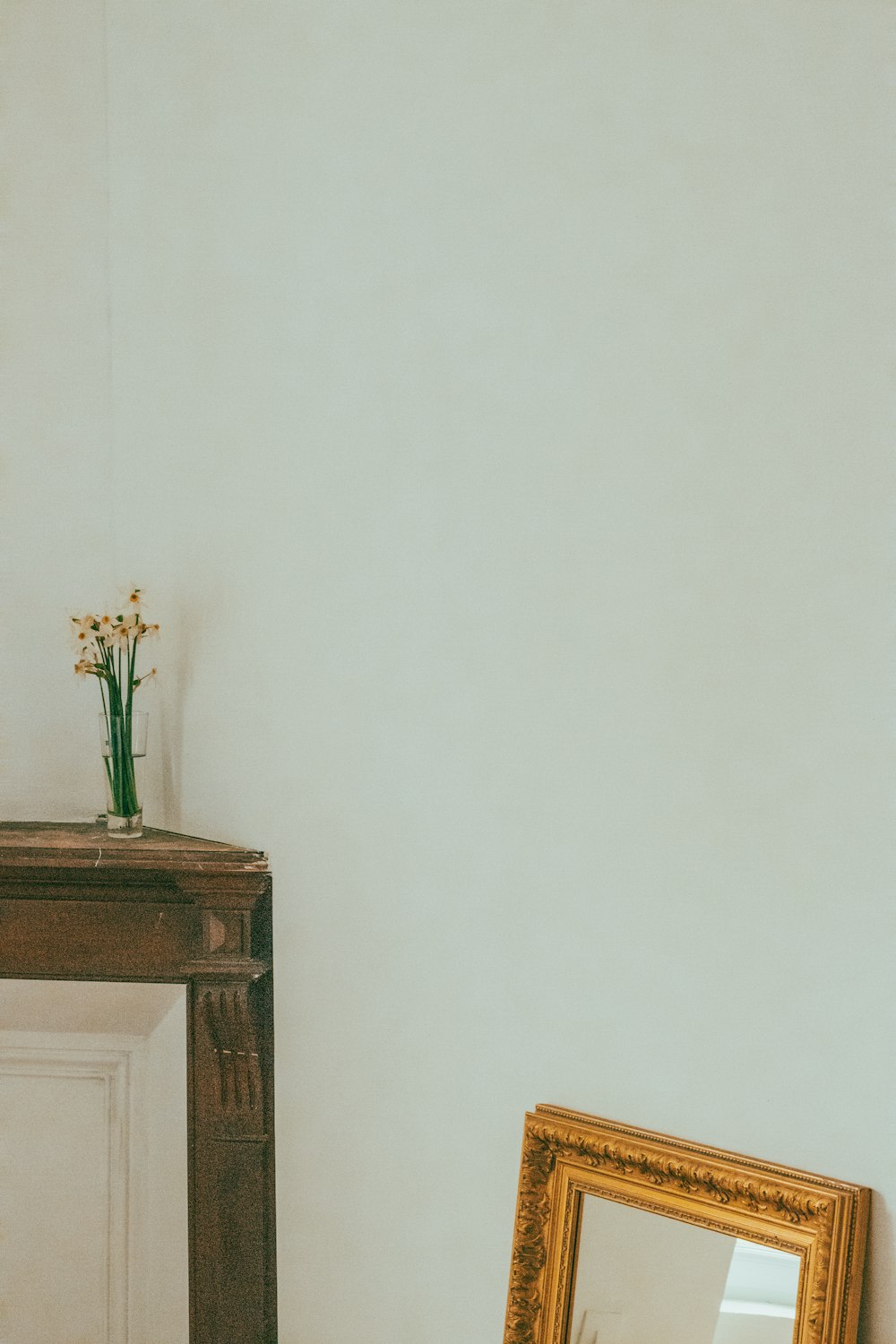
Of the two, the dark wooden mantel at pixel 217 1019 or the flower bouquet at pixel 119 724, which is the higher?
the flower bouquet at pixel 119 724

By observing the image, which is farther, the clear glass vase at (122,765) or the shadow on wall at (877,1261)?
the clear glass vase at (122,765)

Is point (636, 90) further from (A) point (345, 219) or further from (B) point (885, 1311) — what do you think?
(B) point (885, 1311)

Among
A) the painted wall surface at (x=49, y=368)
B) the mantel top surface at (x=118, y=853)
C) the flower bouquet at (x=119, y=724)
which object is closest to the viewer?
the mantel top surface at (x=118, y=853)

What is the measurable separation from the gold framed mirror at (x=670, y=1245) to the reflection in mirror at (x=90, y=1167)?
767 millimetres

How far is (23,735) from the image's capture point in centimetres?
228

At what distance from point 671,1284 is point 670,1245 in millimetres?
52

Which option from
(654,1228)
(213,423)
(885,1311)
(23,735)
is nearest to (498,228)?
(213,423)

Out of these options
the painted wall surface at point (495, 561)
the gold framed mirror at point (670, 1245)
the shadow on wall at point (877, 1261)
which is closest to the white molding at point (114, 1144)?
the painted wall surface at point (495, 561)

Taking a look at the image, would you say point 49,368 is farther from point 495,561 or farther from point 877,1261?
point 877,1261

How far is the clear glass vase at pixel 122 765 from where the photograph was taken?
2086 millimetres

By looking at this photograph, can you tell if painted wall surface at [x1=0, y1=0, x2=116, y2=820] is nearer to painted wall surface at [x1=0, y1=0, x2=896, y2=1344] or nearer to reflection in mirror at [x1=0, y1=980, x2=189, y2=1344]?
painted wall surface at [x1=0, y1=0, x2=896, y2=1344]

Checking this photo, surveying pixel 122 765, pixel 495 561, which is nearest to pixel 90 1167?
pixel 122 765

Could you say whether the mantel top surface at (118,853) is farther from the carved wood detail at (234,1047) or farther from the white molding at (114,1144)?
the white molding at (114,1144)

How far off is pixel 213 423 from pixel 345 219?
460 mm
